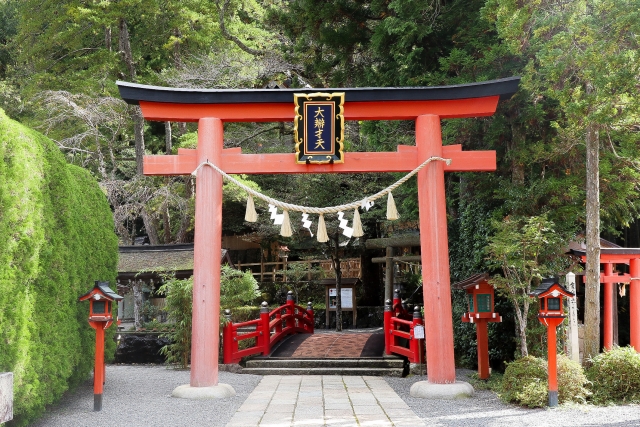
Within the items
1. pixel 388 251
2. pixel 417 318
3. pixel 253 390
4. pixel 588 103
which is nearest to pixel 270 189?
pixel 388 251

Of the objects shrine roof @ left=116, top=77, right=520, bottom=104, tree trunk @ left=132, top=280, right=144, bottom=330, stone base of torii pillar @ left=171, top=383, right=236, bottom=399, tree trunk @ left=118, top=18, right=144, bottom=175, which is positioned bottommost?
stone base of torii pillar @ left=171, top=383, right=236, bottom=399

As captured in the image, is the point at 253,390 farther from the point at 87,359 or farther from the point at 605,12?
the point at 605,12

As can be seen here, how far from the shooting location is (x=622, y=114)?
329 inches

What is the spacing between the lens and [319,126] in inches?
357

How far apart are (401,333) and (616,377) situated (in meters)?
4.45

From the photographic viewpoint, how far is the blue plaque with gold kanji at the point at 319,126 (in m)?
9.03

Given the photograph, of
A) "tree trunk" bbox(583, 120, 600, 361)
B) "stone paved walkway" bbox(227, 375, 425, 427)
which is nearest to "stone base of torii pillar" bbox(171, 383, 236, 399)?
"stone paved walkway" bbox(227, 375, 425, 427)

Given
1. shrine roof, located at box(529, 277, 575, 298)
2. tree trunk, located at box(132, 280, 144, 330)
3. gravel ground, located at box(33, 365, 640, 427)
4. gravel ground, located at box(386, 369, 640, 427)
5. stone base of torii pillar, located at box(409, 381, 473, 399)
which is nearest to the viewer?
gravel ground, located at box(386, 369, 640, 427)

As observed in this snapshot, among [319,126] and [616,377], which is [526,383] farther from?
[319,126]

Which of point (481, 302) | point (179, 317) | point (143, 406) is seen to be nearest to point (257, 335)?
point (179, 317)

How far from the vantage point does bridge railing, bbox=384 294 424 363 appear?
11367mm

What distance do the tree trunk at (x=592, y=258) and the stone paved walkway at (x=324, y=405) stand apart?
279 cm

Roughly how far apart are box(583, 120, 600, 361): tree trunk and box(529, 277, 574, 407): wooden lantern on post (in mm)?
1191

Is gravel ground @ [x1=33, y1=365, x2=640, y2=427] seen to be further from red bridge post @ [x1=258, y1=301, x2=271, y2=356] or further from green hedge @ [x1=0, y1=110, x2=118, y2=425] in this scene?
red bridge post @ [x1=258, y1=301, x2=271, y2=356]
